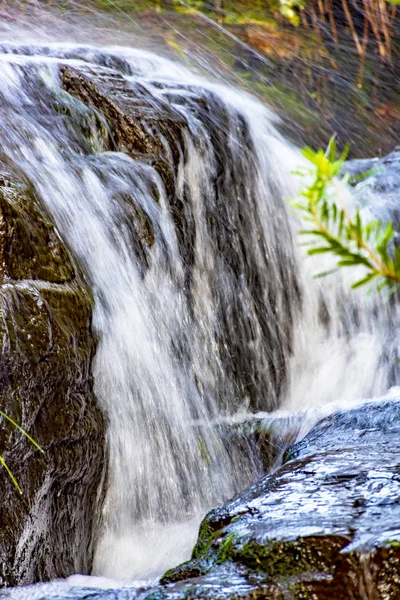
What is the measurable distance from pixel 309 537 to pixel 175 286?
2.98m

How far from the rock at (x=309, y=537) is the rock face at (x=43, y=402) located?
35.7 inches

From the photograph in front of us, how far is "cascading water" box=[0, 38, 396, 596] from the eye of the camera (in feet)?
12.8

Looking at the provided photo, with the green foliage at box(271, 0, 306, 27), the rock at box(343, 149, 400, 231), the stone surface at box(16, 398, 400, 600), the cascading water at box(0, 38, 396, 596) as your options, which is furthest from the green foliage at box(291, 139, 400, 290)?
the green foliage at box(271, 0, 306, 27)

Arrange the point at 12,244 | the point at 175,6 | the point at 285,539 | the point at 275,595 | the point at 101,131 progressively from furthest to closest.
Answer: the point at 175,6 → the point at 101,131 → the point at 12,244 → the point at 285,539 → the point at 275,595

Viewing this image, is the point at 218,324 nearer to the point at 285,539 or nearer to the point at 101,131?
the point at 101,131

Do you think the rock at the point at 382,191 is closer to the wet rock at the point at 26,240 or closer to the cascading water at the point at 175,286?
the cascading water at the point at 175,286

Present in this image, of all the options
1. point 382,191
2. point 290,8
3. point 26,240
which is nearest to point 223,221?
point 382,191

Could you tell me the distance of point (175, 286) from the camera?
492 cm

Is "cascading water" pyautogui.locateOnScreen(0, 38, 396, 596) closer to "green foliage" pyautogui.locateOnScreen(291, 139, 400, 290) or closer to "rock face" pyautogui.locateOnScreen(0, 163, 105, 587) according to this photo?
"rock face" pyautogui.locateOnScreen(0, 163, 105, 587)

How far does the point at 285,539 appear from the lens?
2092 mm

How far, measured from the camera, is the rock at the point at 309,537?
1959 millimetres

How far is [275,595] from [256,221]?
4.34 m

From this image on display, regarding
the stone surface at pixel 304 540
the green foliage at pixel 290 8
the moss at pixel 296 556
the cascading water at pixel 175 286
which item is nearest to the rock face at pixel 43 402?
the cascading water at pixel 175 286

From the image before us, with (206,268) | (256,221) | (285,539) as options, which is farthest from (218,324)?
(285,539)
